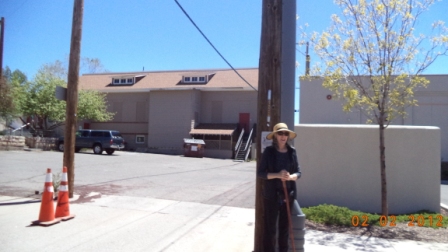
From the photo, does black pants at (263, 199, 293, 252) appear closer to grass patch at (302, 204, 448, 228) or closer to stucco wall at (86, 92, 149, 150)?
grass patch at (302, 204, 448, 228)

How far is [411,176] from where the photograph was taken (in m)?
9.03

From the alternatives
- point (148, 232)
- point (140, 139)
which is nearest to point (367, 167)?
point (148, 232)

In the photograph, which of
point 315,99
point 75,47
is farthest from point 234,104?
point 75,47

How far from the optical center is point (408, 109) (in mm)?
22047

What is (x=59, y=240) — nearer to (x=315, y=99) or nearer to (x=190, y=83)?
(x=315, y=99)

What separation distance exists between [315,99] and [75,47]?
14.0 meters

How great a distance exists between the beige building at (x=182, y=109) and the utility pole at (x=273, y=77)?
2854 centimetres

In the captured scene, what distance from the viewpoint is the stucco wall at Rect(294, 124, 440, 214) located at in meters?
8.98

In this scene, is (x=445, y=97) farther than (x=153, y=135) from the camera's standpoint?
No

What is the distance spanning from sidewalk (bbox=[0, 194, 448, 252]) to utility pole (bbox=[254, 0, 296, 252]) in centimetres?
126

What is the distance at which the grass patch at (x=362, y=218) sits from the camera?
7.97 meters

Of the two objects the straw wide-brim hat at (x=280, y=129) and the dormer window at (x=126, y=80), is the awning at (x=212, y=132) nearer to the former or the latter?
→ the dormer window at (x=126, y=80)
